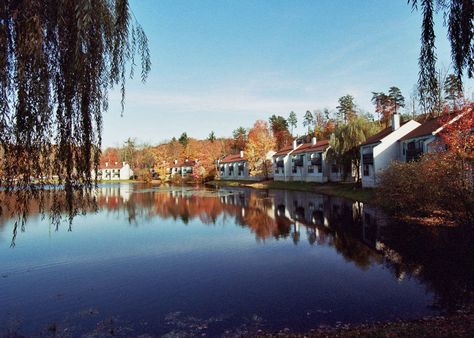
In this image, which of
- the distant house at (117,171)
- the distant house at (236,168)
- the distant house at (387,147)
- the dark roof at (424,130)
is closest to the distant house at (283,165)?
the distant house at (236,168)

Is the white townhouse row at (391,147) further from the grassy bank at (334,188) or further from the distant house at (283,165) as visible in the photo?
the distant house at (283,165)

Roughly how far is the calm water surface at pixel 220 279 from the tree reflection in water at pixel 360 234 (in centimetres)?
9

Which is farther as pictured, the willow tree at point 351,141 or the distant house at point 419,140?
the willow tree at point 351,141

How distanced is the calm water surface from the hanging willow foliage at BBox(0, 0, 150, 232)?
118cm

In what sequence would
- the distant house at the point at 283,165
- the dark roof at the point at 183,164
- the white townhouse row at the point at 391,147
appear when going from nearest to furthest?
the white townhouse row at the point at 391,147 → the distant house at the point at 283,165 → the dark roof at the point at 183,164

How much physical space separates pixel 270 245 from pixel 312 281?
18.6 ft

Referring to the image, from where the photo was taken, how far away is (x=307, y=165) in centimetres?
5631

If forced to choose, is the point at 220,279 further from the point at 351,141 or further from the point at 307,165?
the point at 307,165

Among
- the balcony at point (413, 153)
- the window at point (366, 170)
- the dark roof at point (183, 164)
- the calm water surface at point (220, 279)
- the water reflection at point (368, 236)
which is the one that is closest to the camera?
the calm water surface at point (220, 279)

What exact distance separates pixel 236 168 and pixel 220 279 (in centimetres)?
6944

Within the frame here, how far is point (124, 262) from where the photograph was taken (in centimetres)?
1459

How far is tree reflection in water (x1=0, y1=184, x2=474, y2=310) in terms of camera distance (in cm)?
1045

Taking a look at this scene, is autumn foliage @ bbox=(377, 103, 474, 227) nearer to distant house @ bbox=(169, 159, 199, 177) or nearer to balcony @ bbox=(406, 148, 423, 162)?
balcony @ bbox=(406, 148, 423, 162)

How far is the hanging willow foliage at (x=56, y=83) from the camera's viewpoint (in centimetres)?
455
